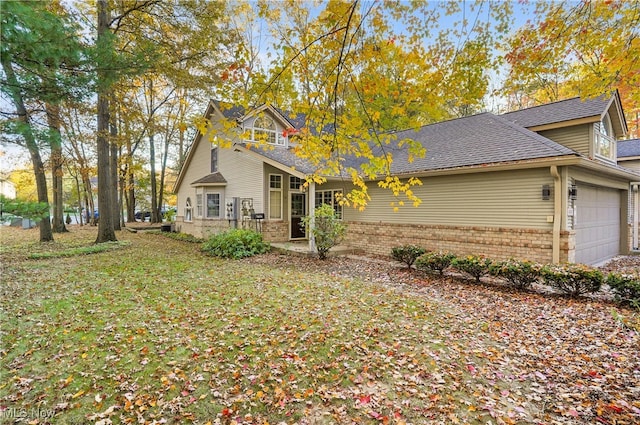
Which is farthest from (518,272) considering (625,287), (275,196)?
(275,196)

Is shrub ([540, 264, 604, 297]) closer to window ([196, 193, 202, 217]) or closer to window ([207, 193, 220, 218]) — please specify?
window ([207, 193, 220, 218])

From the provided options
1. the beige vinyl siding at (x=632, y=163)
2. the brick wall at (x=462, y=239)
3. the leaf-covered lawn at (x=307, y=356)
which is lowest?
the leaf-covered lawn at (x=307, y=356)

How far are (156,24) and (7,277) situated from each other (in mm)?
11631

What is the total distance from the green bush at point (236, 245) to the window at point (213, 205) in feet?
10.8

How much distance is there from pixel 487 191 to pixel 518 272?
10.00 feet

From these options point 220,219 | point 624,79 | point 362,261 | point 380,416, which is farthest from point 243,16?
point 380,416

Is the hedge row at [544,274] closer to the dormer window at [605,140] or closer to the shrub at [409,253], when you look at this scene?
the shrub at [409,253]

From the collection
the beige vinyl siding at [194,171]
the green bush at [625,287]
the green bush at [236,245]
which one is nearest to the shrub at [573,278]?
the green bush at [625,287]

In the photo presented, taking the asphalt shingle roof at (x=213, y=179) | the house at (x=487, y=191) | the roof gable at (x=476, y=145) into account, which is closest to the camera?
the house at (x=487, y=191)

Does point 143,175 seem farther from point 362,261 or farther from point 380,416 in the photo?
point 380,416

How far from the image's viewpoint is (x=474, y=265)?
7.20 metres

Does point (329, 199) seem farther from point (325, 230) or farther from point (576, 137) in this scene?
point (576, 137)

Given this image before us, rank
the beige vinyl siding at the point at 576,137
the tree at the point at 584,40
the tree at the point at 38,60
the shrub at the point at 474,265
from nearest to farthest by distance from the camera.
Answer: the tree at the point at 38,60 < the tree at the point at 584,40 < the shrub at the point at 474,265 < the beige vinyl siding at the point at 576,137

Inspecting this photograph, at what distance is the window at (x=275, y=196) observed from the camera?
1318 centimetres
